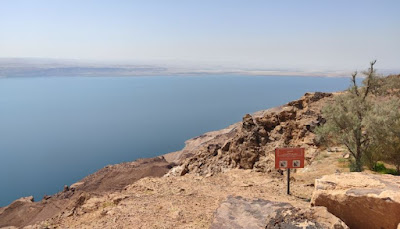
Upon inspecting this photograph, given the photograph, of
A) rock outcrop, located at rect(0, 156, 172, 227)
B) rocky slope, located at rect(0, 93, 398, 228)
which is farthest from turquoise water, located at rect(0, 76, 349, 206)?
rocky slope, located at rect(0, 93, 398, 228)

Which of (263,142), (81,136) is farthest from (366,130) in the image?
(81,136)

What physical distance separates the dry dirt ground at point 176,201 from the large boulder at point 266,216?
2.29 feet

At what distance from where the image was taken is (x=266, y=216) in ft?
24.2

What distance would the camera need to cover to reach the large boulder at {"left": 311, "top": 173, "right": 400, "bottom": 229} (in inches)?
211

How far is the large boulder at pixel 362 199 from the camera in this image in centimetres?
536

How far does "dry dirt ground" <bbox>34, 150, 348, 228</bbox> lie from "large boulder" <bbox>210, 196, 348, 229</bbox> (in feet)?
2.29

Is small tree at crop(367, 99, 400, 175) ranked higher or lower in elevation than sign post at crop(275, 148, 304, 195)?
higher

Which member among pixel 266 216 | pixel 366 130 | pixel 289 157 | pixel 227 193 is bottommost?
pixel 227 193

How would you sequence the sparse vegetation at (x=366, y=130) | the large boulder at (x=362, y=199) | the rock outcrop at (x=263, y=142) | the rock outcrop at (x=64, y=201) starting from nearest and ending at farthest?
the large boulder at (x=362, y=199) → the sparse vegetation at (x=366, y=130) → the rock outcrop at (x=64, y=201) → the rock outcrop at (x=263, y=142)

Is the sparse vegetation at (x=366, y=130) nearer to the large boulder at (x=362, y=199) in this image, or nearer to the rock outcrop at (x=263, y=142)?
the rock outcrop at (x=263, y=142)

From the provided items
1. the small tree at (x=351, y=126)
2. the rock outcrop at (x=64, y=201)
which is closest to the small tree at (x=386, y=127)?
the small tree at (x=351, y=126)

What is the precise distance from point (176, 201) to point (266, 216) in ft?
14.0

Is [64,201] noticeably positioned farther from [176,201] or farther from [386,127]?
[386,127]

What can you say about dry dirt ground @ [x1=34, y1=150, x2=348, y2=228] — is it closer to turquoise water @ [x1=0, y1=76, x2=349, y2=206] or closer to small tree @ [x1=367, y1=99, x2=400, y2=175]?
small tree @ [x1=367, y1=99, x2=400, y2=175]
